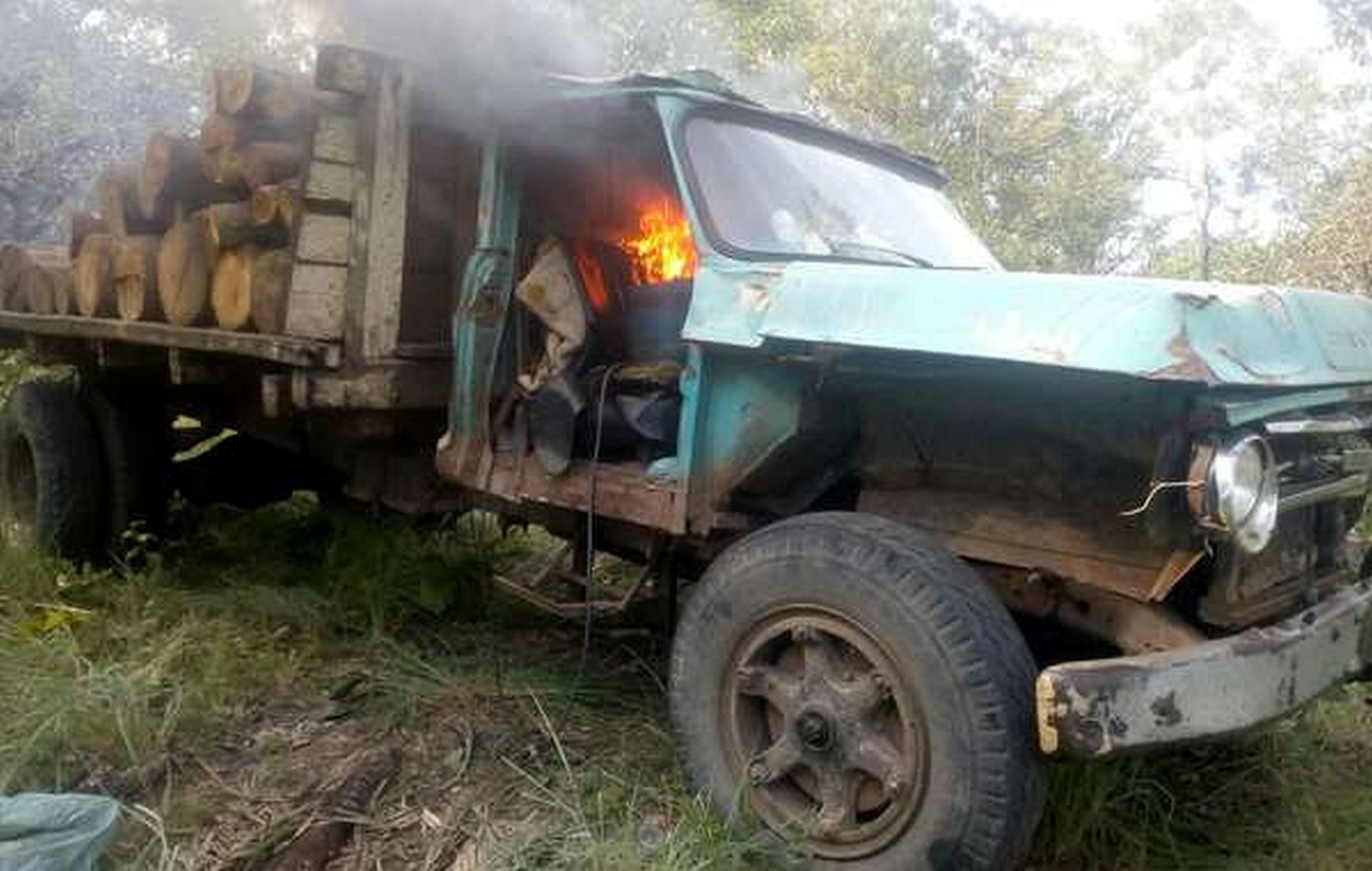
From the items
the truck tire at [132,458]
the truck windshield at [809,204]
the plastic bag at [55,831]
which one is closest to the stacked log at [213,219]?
the truck tire at [132,458]

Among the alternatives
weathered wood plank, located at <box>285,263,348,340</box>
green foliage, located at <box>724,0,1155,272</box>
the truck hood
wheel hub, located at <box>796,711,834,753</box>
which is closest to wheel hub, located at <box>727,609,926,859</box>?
wheel hub, located at <box>796,711,834,753</box>

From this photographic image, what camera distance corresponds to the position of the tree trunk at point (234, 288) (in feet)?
13.4

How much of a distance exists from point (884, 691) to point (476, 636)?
228 cm

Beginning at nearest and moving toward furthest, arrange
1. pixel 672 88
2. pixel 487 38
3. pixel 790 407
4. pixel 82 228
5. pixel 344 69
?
pixel 790 407, pixel 672 88, pixel 344 69, pixel 487 38, pixel 82 228

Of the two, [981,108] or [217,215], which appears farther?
[981,108]

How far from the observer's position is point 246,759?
132 inches

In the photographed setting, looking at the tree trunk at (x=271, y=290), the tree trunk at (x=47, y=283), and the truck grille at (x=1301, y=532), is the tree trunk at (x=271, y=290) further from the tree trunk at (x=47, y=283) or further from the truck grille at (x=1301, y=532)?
the truck grille at (x=1301, y=532)

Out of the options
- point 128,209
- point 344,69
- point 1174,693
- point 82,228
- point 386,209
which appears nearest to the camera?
point 1174,693

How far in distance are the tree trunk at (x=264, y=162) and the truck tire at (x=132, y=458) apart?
178cm

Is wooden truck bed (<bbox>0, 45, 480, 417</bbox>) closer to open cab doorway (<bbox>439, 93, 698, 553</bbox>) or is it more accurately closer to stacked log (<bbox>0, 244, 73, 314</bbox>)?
open cab doorway (<bbox>439, 93, 698, 553</bbox>)

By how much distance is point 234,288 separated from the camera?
4168 mm

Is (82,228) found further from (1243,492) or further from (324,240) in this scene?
(1243,492)

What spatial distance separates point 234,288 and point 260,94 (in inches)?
26.6

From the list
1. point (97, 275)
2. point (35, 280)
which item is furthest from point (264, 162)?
point (35, 280)
